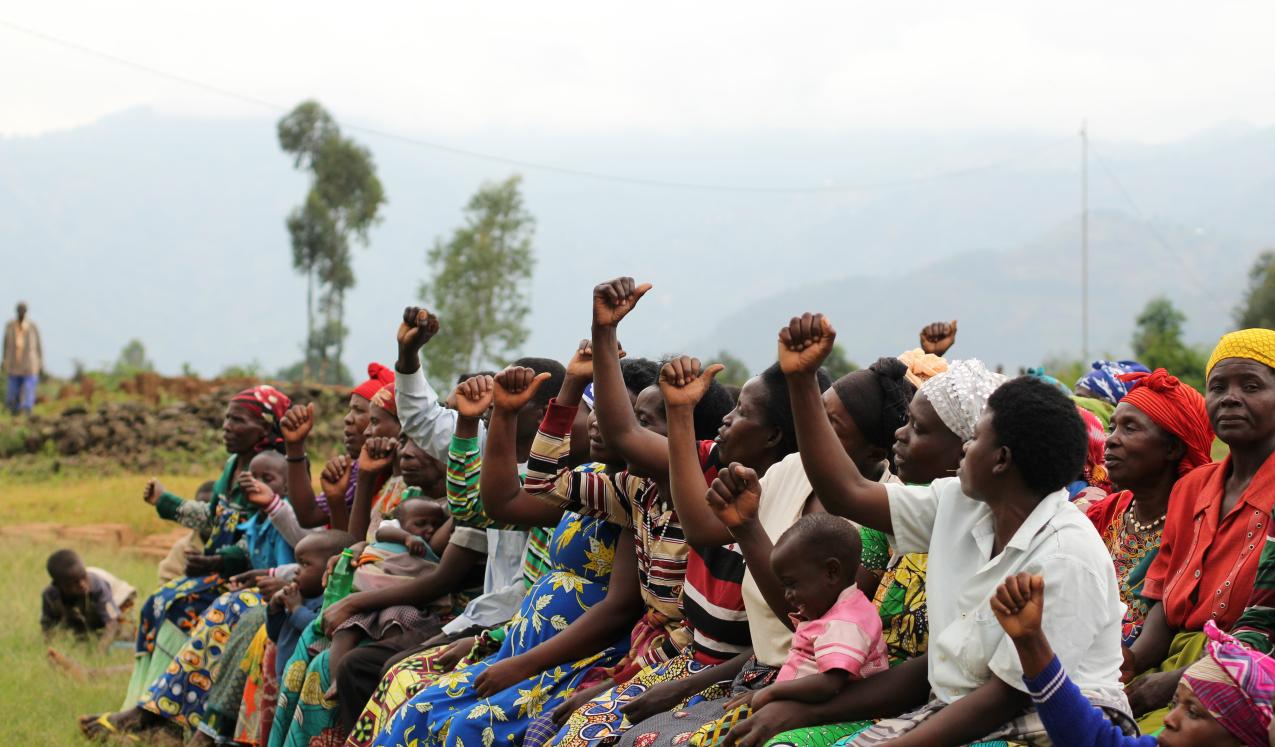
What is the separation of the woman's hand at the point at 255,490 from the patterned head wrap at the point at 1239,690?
504cm

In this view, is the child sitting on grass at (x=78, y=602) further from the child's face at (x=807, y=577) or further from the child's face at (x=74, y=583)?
the child's face at (x=807, y=577)

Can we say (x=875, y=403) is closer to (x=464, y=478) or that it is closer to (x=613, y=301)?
(x=613, y=301)

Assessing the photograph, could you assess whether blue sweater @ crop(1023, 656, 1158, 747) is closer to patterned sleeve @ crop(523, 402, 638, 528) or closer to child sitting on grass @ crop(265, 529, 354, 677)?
patterned sleeve @ crop(523, 402, 638, 528)

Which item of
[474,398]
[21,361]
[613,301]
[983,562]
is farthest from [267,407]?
[21,361]

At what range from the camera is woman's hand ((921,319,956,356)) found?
227 inches

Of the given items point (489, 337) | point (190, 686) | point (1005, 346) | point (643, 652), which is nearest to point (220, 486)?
point (190, 686)

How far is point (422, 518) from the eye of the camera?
19.2ft

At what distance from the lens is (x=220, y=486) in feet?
24.8

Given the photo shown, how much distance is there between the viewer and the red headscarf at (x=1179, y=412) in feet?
13.6

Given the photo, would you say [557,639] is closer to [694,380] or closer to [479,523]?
[479,523]

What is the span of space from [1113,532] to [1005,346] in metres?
199

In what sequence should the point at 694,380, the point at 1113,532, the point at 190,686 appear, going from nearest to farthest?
the point at 694,380 < the point at 1113,532 < the point at 190,686

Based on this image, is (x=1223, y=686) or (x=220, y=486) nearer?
(x=1223, y=686)

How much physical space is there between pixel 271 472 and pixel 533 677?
3.09 m
